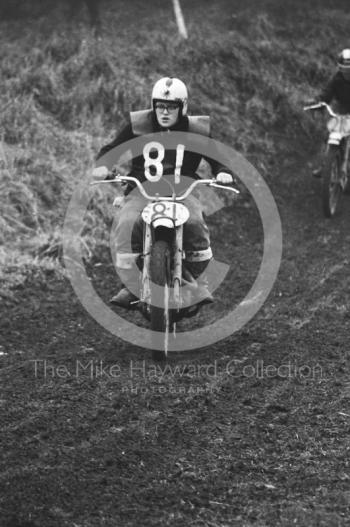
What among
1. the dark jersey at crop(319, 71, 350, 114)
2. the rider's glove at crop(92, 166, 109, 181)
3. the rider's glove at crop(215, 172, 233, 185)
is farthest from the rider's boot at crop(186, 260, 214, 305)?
the dark jersey at crop(319, 71, 350, 114)

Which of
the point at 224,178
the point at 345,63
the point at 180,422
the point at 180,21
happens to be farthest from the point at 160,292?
the point at 180,21

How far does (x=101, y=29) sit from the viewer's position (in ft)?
44.7

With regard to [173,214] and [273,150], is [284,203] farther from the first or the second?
[173,214]

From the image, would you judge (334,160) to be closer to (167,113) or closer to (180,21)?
(167,113)

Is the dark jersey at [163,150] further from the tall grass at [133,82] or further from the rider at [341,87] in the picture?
the rider at [341,87]

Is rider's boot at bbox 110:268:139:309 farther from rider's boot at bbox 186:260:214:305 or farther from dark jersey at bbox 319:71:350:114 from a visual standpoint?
dark jersey at bbox 319:71:350:114

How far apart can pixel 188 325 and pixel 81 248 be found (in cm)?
239

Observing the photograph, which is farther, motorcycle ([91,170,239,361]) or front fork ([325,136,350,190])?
front fork ([325,136,350,190])

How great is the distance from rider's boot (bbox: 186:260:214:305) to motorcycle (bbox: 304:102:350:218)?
13.2 ft

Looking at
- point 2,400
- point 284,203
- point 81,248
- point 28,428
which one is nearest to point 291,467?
point 28,428

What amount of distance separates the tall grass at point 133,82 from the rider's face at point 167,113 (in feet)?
9.63

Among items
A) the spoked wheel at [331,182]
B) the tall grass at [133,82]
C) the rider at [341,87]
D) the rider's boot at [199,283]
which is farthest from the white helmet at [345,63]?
the rider's boot at [199,283]

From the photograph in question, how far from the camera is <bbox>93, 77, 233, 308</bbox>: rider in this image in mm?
6570

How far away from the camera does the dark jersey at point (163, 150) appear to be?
677 cm
